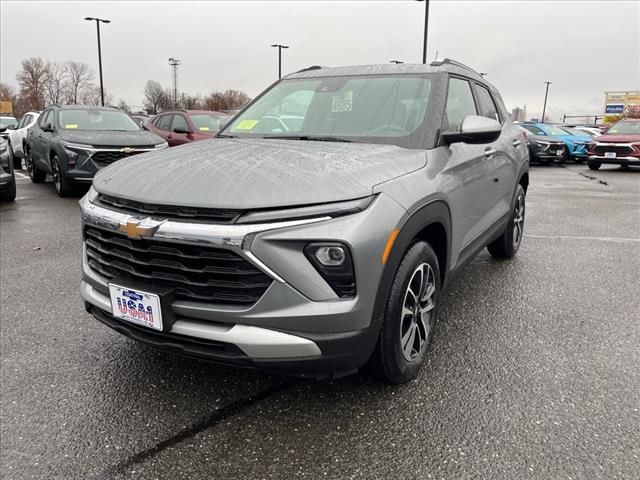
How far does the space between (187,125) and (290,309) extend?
10301mm

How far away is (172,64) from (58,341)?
67608 millimetres

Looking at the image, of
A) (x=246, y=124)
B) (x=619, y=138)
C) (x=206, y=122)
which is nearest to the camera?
(x=246, y=124)

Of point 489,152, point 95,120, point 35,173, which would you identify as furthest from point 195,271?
point 35,173

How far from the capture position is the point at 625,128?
16516mm

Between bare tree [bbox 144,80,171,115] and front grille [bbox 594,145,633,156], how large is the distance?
67.9 metres

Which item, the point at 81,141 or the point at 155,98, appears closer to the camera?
the point at 81,141

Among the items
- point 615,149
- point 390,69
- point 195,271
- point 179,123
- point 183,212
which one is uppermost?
point 390,69

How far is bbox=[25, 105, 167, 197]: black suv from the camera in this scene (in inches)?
339

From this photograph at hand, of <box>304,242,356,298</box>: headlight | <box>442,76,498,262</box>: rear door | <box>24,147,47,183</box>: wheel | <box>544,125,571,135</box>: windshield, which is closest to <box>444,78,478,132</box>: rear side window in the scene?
<box>442,76,498,262</box>: rear door

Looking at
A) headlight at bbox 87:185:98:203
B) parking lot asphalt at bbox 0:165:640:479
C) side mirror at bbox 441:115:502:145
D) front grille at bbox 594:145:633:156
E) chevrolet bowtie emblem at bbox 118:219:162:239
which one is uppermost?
side mirror at bbox 441:115:502:145

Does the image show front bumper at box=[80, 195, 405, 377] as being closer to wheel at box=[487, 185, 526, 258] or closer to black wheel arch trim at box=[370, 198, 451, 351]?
black wheel arch trim at box=[370, 198, 451, 351]

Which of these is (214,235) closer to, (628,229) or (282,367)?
(282,367)

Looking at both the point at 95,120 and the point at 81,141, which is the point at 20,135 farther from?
the point at 81,141

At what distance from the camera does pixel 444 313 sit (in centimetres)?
377
